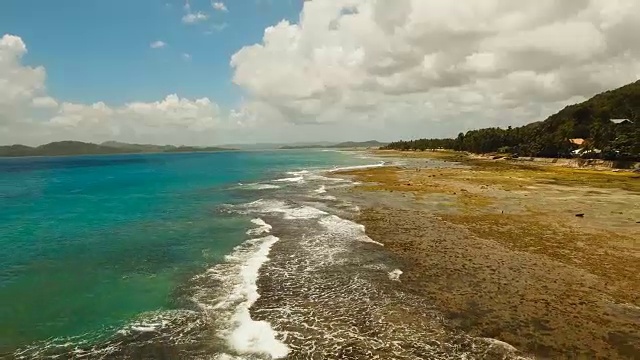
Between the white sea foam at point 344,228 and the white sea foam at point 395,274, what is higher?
the white sea foam at point 344,228

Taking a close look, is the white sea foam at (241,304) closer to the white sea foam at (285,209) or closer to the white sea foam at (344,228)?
the white sea foam at (344,228)

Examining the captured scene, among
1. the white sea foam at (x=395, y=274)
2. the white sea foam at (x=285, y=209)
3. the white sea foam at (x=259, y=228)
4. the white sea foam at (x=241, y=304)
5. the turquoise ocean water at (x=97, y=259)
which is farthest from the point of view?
the white sea foam at (x=285, y=209)


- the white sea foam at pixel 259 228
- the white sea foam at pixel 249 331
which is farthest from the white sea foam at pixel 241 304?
the white sea foam at pixel 259 228

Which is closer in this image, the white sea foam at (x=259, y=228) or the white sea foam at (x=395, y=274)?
the white sea foam at (x=395, y=274)

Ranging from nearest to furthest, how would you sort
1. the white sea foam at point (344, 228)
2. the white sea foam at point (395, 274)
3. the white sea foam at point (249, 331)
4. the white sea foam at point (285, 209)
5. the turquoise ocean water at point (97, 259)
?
the white sea foam at point (249, 331) → the turquoise ocean water at point (97, 259) → the white sea foam at point (395, 274) → the white sea foam at point (344, 228) → the white sea foam at point (285, 209)

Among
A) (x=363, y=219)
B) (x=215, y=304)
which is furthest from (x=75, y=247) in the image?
(x=363, y=219)

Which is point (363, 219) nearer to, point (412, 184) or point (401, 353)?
point (401, 353)

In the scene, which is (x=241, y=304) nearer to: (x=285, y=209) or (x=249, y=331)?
(x=249, y=331)
